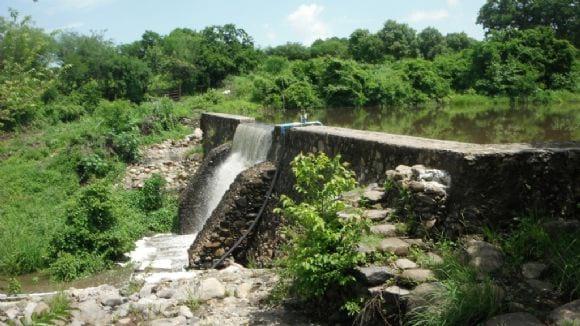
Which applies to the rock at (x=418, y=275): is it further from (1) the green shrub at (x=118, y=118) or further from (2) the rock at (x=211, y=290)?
(1) the green shrub at (x=118, y=118)

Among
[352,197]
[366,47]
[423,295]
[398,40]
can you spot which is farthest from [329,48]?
[423,295]

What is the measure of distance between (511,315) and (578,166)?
6.12 feet

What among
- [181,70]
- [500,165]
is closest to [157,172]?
[500,165]

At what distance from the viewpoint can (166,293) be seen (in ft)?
18.3

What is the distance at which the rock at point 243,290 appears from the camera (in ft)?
17.5

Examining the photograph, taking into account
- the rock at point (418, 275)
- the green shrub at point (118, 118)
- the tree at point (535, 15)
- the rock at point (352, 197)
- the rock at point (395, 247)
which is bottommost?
the rock at point (418, 275)

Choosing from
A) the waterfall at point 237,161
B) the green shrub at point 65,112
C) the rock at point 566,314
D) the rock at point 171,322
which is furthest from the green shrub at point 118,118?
the rock at point 566,314

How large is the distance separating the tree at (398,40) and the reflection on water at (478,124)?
22.9 meters

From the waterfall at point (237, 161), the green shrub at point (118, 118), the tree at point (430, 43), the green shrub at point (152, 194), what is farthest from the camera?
the tree at point (430, 43)

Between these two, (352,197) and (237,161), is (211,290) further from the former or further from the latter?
(237,161)

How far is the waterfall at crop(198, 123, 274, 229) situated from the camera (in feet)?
36.0

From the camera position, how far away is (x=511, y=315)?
327 centimetres

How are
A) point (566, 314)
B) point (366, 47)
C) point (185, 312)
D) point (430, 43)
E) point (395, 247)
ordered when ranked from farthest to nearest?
point (430, 43), point (366, 47), point (185, 312), point (395, 247), point (566, 314)

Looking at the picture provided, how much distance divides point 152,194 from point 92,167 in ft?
9.93
